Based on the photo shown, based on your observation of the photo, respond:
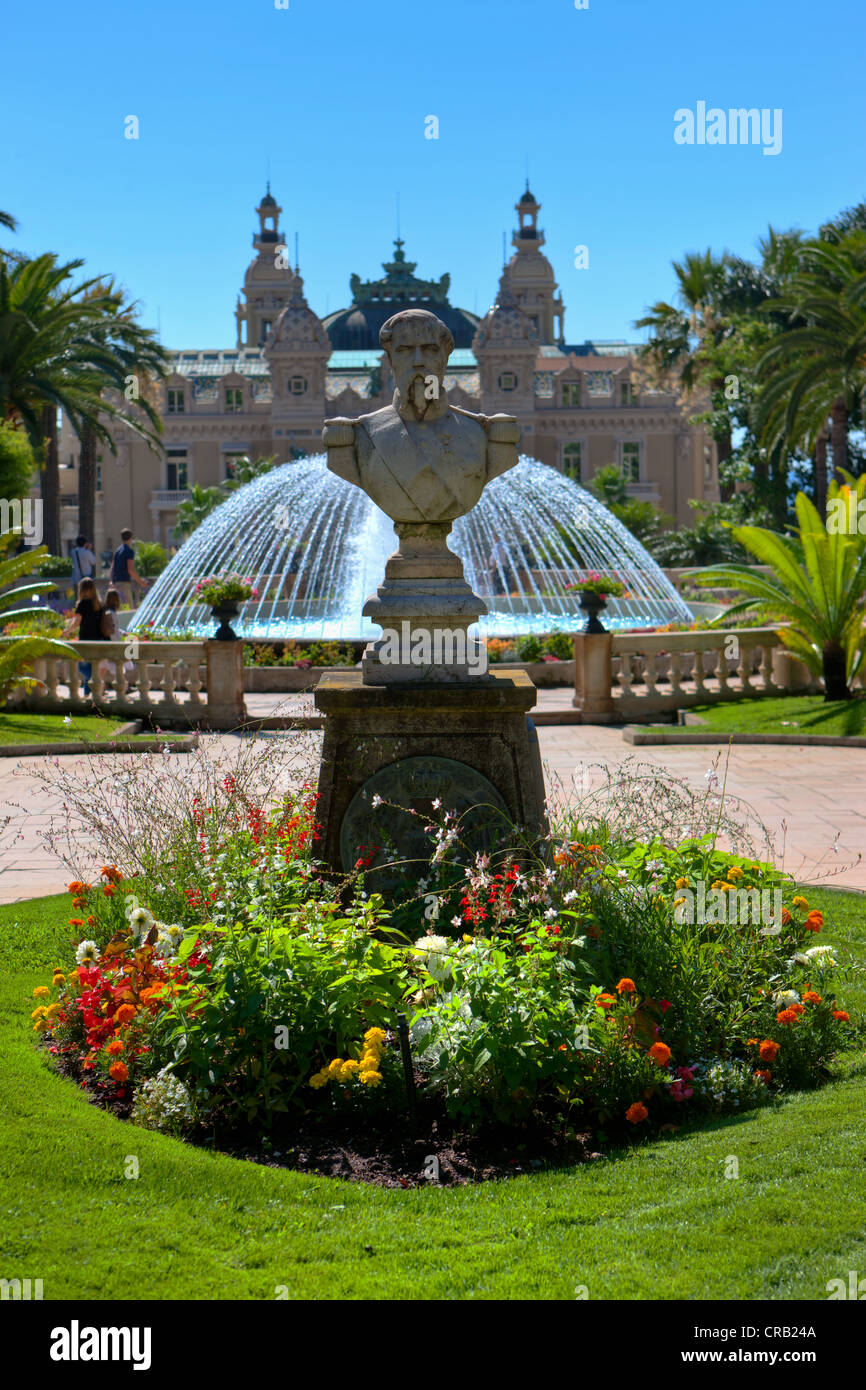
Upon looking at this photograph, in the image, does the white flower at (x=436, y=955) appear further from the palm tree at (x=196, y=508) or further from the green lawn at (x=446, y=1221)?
the palm tree at (x=196, y=508)

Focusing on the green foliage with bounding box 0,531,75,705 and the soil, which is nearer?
the soil

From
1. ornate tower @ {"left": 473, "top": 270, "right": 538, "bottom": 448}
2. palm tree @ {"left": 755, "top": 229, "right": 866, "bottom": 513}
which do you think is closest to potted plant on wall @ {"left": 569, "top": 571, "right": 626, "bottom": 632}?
palm tree @ {"left": 755, "top": 229, "right": 866, "bottom": 513}

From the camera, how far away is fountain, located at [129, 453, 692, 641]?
24453 millimetres

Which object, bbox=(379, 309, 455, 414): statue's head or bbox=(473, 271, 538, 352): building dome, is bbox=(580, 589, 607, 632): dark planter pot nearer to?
bbox=(379, 309, 455, 414): statue's head

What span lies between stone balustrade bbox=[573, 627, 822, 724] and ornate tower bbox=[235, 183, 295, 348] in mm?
72266

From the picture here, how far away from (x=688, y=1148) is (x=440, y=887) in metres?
1.79

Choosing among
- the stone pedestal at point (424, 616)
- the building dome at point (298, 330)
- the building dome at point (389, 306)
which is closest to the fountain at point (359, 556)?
the stone pedestal at point (424, 616)

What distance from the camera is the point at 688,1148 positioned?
13.6ft

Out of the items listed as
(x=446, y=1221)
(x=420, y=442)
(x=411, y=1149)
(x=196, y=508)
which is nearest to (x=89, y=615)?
(x=420, y=442)

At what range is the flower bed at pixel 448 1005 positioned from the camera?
14.5ft

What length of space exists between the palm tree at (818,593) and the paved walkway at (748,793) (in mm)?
2080

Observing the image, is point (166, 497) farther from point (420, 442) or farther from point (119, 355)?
point (420, 442)

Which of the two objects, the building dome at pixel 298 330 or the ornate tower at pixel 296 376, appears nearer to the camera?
the ornate tower at pixel 296 376

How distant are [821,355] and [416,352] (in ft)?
82.6
